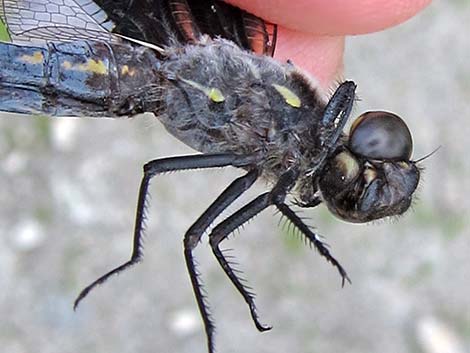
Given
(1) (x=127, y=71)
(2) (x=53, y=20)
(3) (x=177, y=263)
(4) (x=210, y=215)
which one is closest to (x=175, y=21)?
(1) (x=127, y=71)

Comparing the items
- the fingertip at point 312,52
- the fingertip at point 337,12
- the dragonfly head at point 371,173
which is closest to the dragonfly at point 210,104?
the dragonfly head at point 371,173

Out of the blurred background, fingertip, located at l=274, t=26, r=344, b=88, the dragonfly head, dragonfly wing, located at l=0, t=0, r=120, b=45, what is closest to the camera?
the dragonfly head

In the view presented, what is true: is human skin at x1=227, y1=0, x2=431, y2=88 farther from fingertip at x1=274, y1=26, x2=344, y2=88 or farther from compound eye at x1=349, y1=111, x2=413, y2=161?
compound eye at x1=349, y1=111, x2=413, y2=161

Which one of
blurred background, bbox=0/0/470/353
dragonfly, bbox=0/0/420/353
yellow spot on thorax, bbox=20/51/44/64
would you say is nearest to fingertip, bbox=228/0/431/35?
dragonfly, bbox=0/0/420/353

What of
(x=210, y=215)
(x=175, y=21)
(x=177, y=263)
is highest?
(x=175, y=21)

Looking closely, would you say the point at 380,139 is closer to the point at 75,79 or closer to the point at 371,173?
the point at 371,173

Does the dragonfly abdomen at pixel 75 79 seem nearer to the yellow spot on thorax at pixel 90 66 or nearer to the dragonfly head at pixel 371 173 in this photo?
the yellow spot on thorax at pixel 90 66

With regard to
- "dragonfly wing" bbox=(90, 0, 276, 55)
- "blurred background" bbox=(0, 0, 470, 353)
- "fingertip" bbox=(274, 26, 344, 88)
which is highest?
"dragonfly wing" bbox=(90, 0, 276, 55)

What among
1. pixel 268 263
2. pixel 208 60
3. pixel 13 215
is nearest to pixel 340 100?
pixel 208 60
